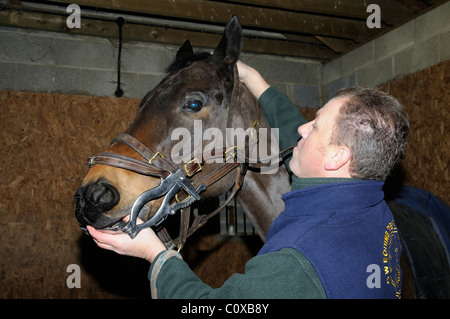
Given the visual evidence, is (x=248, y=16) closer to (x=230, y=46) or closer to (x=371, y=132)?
(x=230, y=46)

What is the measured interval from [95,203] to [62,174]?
9.84 ft

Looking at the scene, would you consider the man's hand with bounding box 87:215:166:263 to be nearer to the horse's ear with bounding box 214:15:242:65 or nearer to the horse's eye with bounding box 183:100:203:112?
the horse's eye with bounding box 183:100:203:112

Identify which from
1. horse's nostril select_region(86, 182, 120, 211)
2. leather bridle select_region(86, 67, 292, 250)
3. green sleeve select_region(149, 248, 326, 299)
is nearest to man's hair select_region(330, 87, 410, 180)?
green sleeve select_region(149, 248, 326, 299)

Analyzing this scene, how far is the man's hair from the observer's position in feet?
3.58

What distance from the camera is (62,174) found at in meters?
3.93

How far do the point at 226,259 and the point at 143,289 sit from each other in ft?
3.66

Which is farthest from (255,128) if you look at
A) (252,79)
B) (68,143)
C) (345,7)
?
(68,143)

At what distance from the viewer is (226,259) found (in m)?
4.44

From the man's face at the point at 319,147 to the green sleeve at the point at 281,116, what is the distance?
611mm

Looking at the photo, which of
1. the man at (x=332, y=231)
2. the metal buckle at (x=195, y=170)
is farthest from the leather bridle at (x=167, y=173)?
the man at (x=332, y=231)

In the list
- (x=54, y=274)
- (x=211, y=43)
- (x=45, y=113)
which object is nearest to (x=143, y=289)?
(x=54, y=274)
